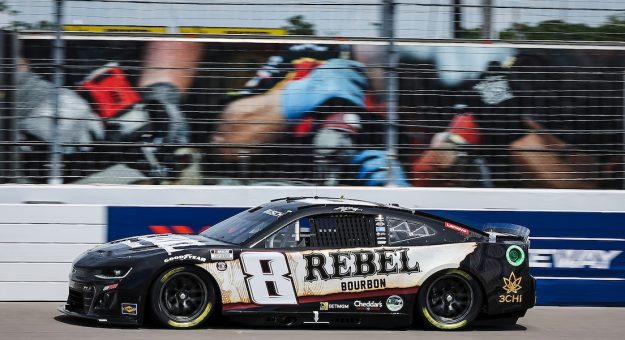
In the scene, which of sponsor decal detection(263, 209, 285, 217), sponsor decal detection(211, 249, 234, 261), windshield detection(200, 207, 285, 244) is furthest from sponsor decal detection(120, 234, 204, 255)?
sponsor decal detection(263, 209, 285, 217)

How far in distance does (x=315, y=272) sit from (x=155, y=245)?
1436mm

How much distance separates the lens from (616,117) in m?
12.0

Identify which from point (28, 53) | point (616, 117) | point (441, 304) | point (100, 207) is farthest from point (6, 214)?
point (616, 117)

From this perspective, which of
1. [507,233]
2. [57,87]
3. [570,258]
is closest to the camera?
[507,233]

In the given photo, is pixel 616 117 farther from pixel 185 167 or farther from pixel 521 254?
pixel 185 167

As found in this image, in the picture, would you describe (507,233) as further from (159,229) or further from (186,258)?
(159,229)

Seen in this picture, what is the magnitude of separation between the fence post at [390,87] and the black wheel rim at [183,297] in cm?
367

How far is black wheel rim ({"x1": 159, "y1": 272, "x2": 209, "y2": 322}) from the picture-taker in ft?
26.7

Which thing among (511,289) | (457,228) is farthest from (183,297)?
(511,289)

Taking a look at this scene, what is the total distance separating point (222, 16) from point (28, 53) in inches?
95.8

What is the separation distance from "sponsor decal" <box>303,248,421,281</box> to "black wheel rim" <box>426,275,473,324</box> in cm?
30

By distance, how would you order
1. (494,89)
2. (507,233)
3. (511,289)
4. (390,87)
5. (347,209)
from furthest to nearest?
(494,89) < (390,87) < (507,233) < (511,289) < (347,209)

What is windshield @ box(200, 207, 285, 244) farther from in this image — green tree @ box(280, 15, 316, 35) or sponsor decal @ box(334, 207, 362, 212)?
green tree @ box(280, 15, 316, 35)

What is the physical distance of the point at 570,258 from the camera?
35.1ft
